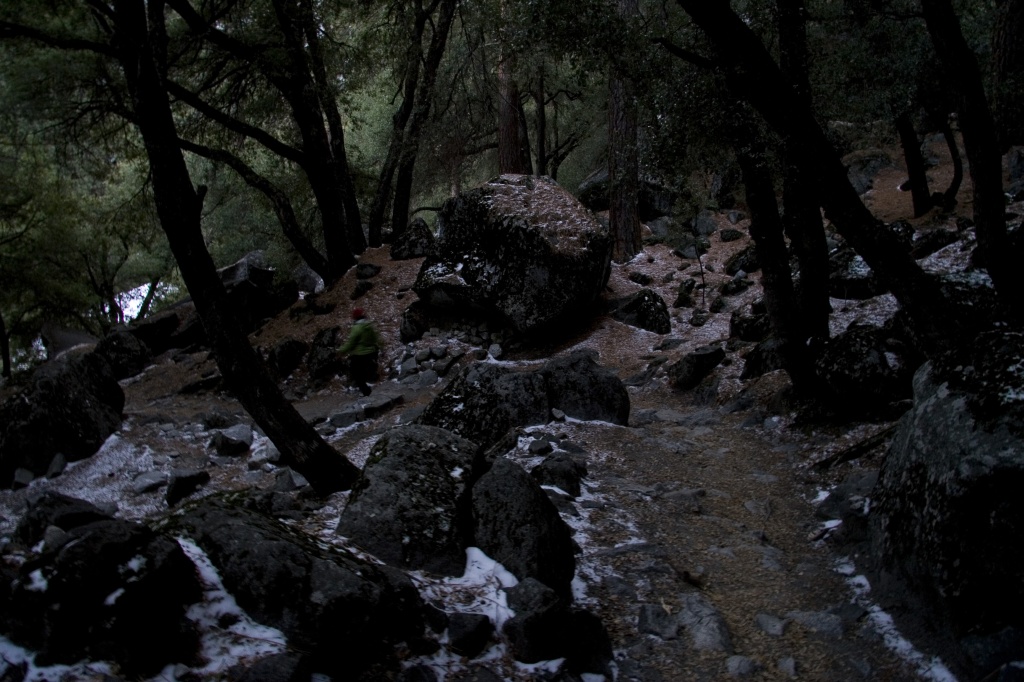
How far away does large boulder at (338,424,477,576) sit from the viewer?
4223mm

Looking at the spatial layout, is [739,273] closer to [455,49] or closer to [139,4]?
[455,49]

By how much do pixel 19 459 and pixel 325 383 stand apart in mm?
5158

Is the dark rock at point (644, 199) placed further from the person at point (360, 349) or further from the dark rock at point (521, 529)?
the dark rock at point (521, 529)

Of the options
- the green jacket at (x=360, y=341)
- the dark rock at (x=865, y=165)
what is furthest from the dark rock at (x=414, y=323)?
the dark rock at (x=865, y=165)

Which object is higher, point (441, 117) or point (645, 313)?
point (441, 117)

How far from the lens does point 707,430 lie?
8305mm

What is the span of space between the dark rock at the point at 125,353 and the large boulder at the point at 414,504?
13.9m

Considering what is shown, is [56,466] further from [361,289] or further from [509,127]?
[509,127]

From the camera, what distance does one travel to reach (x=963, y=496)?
357 centimetres

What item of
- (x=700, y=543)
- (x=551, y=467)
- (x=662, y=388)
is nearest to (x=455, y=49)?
(x=662, y=388)

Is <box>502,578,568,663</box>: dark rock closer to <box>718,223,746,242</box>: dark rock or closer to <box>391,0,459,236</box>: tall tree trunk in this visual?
<box>391,0,459,236</box>: tall tree trunk

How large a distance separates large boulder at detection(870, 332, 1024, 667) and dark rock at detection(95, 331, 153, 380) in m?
A: 16.9

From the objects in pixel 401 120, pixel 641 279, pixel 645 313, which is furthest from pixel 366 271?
pixel 645 313

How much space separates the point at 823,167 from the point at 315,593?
16.9ft
